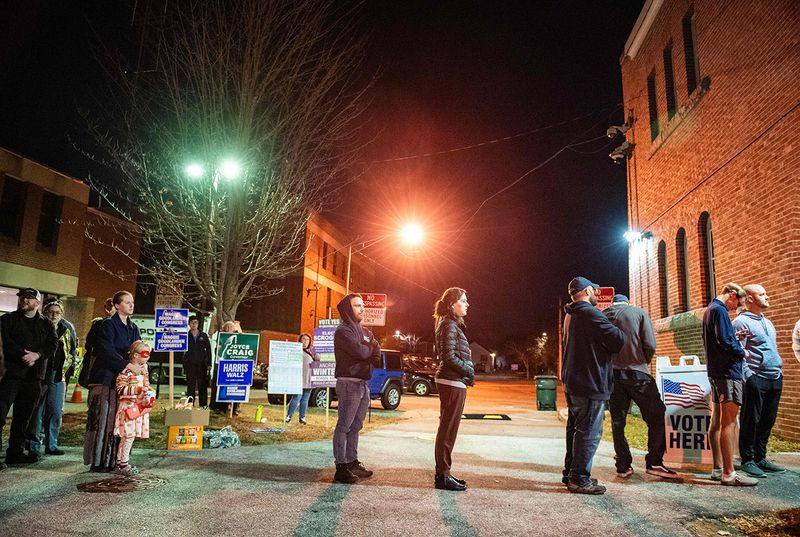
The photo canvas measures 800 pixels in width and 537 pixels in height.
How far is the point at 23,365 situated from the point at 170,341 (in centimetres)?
421

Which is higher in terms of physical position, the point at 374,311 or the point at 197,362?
the point at 374,311

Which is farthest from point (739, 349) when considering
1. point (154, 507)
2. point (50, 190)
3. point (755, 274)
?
point (50, 190)

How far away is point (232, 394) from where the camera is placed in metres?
10.7

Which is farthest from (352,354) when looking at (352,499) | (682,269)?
(682,269)

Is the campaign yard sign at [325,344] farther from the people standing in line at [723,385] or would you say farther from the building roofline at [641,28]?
the building roofline at [641,28]

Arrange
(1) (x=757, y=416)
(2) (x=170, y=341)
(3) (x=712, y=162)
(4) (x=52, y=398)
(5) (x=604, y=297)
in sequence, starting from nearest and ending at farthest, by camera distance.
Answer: (1) (x=757, y=416)
(4) (x=52, y=398)
(2) (x=170, y=341)
(3) (x=712, y=162)
(5) (x=604, y=297)

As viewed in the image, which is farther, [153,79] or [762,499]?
[153,79]

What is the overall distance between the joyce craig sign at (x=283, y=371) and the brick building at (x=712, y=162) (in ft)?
26.2

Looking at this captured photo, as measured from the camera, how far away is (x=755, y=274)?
347 inches

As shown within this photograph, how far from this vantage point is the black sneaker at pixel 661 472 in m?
5.64

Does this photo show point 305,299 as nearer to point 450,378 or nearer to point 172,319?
point 172,319

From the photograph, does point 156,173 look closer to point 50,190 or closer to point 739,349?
point 739,349

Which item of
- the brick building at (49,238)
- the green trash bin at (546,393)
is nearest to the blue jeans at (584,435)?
the green trash bin at (546,393)

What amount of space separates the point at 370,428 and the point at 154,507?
6.30 m
